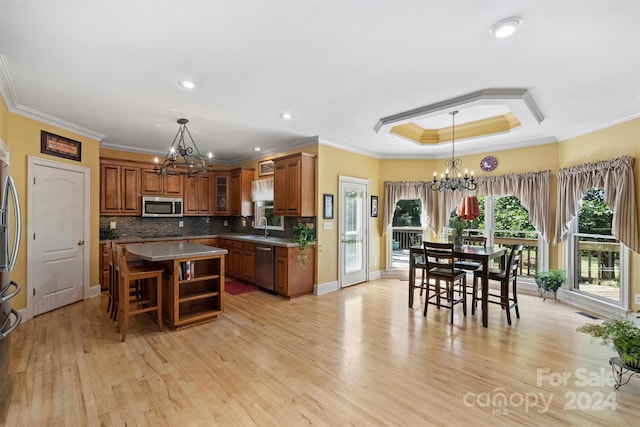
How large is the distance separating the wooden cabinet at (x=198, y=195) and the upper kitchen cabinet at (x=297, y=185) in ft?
7.01

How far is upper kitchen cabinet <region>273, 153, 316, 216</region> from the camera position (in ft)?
15.9

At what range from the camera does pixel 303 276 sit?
4.85 metres

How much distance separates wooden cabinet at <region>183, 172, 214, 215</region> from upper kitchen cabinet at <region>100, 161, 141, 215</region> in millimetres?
938

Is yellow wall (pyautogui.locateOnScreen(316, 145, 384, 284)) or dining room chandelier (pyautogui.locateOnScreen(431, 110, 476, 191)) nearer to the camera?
dining room chandelier (pyautogui.locateOnScreen(431, 110, 476, 191))

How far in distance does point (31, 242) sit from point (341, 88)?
4.40 meters

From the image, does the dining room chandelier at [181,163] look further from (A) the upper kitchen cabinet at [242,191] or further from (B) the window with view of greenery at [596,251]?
(B) the window with view of greenery at [596,251]

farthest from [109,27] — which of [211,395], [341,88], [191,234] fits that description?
[191,234]

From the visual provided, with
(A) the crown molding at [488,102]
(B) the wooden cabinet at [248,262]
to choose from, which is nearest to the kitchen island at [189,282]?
(B) the wooden cabinet at [248,262]

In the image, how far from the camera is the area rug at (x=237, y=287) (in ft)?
16.7

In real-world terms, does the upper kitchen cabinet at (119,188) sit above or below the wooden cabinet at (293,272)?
above

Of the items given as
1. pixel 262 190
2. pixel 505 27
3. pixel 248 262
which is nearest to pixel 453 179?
pixel 505 27

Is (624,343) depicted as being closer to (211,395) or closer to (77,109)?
(211,395)

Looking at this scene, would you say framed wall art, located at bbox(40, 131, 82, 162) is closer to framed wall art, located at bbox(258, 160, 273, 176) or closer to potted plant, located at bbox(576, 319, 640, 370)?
framed wall art, located at bbox(258, 160, 273, 176)

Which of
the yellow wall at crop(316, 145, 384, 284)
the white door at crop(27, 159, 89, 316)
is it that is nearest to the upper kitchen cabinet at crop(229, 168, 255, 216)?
the yellow wall at crop(316, 145, 384, 284)
